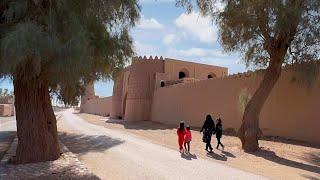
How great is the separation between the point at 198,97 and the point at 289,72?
11436mm

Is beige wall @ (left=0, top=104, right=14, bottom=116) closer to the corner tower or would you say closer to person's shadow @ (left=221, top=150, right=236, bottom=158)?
the corner tower

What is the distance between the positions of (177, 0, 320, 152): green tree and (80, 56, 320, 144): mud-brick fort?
4.08 feet

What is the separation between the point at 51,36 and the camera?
9.33 metres

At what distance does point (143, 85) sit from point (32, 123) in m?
30.6

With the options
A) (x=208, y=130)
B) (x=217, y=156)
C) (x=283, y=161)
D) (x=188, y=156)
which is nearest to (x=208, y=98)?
(x=208, y=130)

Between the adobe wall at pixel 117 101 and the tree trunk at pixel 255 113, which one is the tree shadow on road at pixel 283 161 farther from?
the adobe wall at pixel 117 101

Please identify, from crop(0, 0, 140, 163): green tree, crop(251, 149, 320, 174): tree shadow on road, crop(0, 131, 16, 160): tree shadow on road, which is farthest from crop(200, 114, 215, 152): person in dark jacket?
crop(0, 131, 16, 160): tree shadow on road

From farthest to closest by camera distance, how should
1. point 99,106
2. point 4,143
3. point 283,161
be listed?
point 99,106
point 4,143
point 283,161

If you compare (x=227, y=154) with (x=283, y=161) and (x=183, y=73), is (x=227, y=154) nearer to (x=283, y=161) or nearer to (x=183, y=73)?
(x=283, y=161)

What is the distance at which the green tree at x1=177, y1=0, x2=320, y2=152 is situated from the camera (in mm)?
15008

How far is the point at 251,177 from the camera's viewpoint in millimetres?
10953

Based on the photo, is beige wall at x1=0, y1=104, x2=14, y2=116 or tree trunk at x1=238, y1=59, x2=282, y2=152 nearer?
tree trunk at x1=238, y1=59, x2=282, y2=152

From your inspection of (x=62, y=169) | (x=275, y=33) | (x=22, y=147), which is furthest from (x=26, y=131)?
(x=275, y=33)

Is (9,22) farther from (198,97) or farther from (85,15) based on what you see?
(198,97)
